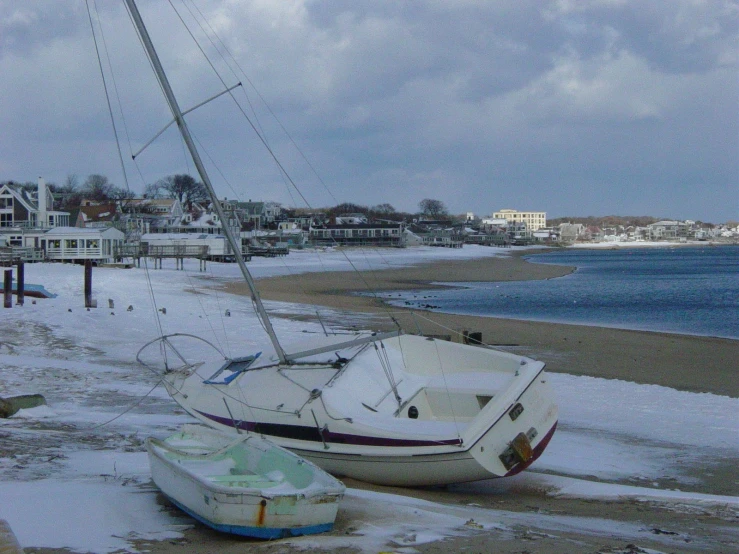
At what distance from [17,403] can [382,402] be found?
549 centimetres

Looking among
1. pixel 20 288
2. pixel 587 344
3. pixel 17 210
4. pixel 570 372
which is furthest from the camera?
pixel 17 210

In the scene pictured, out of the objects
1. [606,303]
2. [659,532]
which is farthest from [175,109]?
[606,303]

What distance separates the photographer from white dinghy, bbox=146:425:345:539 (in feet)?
24.1

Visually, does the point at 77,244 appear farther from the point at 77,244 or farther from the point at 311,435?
the point at 311,435

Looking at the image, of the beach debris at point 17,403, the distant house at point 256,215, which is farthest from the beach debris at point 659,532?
the distant house at point 256,215

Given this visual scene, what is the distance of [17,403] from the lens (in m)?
12.2

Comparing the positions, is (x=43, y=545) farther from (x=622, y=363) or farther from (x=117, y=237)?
(x=117, y=237)

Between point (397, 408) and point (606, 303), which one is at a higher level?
point (397, 408)

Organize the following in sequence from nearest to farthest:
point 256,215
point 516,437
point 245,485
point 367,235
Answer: point 245,485 → point 516,437 → point 367,235 → point 256,215

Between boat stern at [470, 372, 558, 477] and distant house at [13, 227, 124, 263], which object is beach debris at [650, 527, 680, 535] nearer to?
boat stern at [470, 372, 558, 477]

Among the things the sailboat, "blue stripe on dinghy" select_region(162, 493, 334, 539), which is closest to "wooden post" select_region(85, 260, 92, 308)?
the sailboat

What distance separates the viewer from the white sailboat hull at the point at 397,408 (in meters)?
9.49

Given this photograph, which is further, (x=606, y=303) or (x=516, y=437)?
(x=606, y=303)

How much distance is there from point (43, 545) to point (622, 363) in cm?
1853
